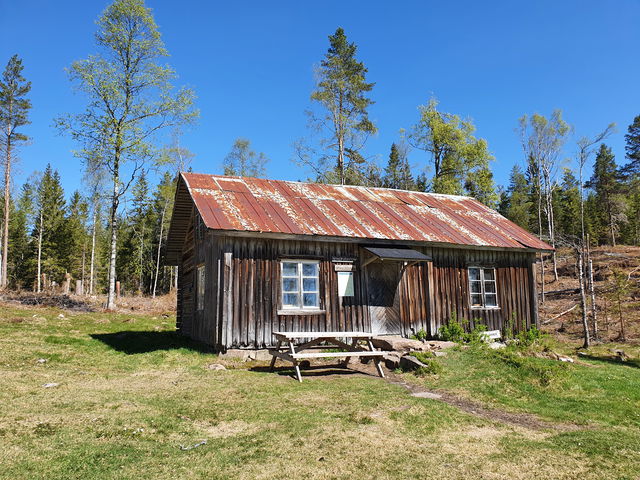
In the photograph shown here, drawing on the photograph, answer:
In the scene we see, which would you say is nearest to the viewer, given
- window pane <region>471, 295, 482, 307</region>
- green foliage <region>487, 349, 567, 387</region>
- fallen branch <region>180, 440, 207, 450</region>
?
fallen branch <region>180, 440, 207, 450</region>

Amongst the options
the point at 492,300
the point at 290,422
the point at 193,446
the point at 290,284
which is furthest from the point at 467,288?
the point at 193,446

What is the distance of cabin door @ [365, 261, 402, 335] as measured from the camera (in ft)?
50.3

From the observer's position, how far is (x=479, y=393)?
10.2 meters

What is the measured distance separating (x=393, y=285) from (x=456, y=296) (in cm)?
261

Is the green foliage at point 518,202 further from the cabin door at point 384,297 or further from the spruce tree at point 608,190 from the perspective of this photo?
the cabin door at point 384,297

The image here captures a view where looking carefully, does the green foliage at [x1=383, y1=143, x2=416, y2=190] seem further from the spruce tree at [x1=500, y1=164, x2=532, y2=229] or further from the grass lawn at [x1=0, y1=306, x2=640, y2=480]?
the grass lawn at [x1=0, y1=306, x2=640, y2=480]

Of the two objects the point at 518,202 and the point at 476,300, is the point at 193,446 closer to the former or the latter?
the point at 476,300

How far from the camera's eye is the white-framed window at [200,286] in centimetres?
1648

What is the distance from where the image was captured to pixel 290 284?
14359 millimetres

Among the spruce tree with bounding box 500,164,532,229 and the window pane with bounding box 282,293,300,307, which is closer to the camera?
the window pane with bounding box 282,293,300,307

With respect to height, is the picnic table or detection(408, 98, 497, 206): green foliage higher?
detection(408, 98, 497, 206): green foliage

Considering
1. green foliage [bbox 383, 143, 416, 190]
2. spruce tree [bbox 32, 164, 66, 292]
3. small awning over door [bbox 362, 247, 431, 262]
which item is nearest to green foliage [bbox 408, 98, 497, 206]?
green foliage [bbox 383, 143, 416, 190]

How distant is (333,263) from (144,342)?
22.1 feet

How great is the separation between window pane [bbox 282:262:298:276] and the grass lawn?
10.6 feet
